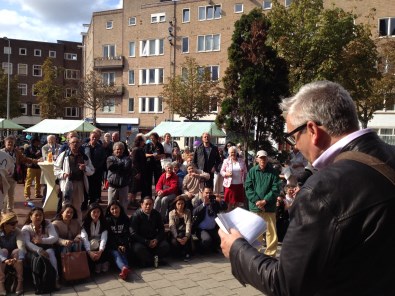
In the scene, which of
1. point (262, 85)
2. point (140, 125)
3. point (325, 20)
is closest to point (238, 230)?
point (262, 85)

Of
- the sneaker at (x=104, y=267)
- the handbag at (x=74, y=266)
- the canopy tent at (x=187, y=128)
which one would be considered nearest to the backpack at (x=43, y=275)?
the handbag at (x=74, y=266)

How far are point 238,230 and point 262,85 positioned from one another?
7931mm

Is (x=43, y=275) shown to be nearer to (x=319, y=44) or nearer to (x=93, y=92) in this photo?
(x=319, y=44)

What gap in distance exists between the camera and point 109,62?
44938 millimetres

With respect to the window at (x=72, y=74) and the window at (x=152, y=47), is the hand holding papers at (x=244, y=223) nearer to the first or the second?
the window at (x=152, y=47)

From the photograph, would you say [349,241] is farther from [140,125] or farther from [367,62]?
[140,125]

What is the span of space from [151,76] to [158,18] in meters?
6.14

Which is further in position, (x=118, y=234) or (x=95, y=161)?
(x=95, y=161)

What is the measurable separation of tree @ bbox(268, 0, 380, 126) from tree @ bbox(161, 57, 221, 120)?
14.7 meters

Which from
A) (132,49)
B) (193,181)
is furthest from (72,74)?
(193,181)

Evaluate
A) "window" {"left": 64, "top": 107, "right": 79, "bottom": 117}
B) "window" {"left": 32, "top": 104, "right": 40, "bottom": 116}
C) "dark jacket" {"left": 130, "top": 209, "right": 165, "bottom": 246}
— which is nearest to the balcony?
"window" {"left": 64, "top": 107, "right": 79, "bottom": 117}

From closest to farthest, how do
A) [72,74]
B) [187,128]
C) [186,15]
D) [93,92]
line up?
[187,128] < [93,92] < [186,15] < [72,74]

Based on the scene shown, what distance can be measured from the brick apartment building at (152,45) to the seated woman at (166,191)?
29.3 meters

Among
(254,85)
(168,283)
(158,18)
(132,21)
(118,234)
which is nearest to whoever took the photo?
(168,283)
